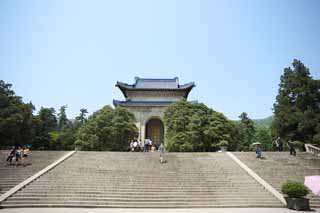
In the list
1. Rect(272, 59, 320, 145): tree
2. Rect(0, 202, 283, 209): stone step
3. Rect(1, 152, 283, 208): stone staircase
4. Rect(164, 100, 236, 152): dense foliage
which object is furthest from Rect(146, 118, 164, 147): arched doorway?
Rect(0, 202, 283, 209): stone step

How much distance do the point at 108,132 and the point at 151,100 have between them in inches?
397

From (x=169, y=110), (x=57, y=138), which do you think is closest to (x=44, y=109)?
(x=57, y=138)

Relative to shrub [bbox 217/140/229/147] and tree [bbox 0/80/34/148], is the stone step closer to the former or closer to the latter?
shrub [bbox 217/140/229/147]

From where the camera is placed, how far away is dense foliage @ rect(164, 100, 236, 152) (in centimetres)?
2184

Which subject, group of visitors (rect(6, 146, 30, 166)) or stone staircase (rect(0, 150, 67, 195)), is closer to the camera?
stone staircase (rect(0, 150, 67, 195))

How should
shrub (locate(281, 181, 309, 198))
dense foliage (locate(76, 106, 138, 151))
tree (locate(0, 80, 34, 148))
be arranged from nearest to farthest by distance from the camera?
1. shrub (locate(281, 181, 309, 198))
2. dense foliage (locate(76, 106, 138, 151))
3. tree (locate(0, 80, 34, 148))

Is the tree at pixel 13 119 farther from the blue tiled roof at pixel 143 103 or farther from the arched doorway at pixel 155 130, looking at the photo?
the arched doorway at pixel 155 130

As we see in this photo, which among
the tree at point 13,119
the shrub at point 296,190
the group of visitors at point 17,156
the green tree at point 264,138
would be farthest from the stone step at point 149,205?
the green tree at point 264,138

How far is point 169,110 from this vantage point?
81.4 ft

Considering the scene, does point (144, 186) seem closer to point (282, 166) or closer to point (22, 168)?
point (22, 168)

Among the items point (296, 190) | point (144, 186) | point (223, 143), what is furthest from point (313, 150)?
point (144, 186)

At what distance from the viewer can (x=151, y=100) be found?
103 feet

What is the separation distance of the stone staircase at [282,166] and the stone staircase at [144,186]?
3.13 ft

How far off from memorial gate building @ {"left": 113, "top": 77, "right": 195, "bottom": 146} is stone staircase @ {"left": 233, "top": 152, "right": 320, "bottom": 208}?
13.4m
